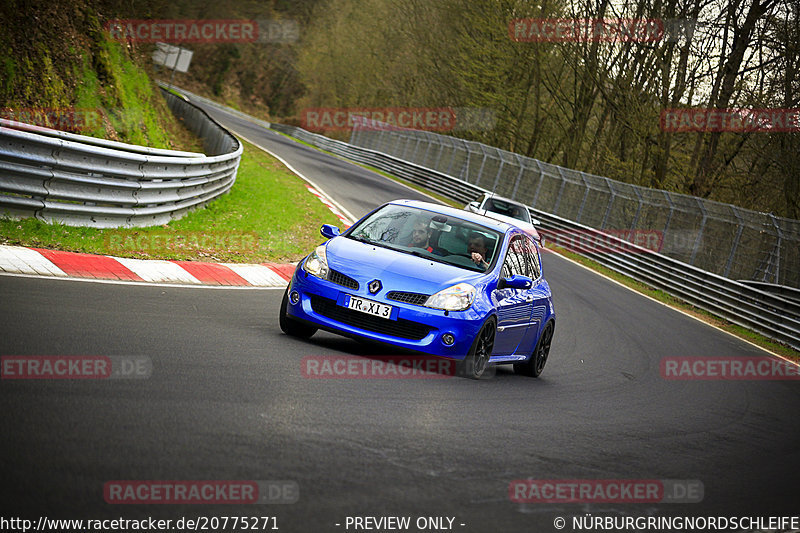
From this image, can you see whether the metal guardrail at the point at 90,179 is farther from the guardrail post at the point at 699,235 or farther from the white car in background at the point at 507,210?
the guardrail post at the point at 699,235

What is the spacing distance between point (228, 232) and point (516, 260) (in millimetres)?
7587

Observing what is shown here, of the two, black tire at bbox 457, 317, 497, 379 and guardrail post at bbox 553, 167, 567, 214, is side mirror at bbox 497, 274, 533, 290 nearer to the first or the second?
black tire at bbox 457, 317, 497, 379

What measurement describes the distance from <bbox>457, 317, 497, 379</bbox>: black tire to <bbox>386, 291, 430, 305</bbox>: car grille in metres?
0.64

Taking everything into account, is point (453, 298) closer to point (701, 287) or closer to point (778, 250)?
point (778, 250)

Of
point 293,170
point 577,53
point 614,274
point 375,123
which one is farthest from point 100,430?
point 375,123

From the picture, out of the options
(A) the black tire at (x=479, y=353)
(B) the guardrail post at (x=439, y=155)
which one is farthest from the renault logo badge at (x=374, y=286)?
(B) the guardrail post at (x=439, y=155)

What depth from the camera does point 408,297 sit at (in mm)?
8297

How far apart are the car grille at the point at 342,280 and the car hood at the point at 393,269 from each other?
4 centimetres

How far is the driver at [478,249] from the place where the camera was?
9.28 meters

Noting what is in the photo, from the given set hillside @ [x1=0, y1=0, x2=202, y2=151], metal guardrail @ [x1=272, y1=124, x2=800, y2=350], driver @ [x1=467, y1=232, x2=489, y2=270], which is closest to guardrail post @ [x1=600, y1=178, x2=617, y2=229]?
metal guardrail @ [x1=272, y1=124, x2=800, y2=350]

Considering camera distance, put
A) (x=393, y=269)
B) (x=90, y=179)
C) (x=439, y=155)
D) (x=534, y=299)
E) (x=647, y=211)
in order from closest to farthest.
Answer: (x=393, y=269), (x=534, y=299), (x=90, y=179), (x=647, y=211), (x=439, y=155)

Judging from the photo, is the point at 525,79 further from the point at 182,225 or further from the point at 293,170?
the point at 182,225

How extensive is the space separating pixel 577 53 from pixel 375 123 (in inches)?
760

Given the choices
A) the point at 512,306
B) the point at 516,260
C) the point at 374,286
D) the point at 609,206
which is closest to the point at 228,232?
the point at 516,260
